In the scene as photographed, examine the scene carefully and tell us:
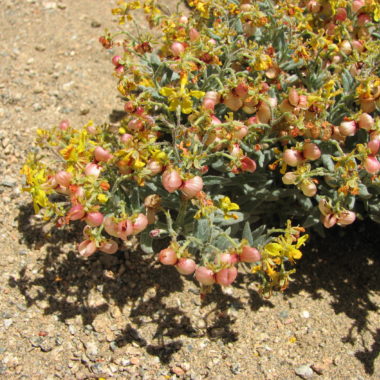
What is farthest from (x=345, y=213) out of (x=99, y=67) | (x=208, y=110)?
(x=99, y=67)

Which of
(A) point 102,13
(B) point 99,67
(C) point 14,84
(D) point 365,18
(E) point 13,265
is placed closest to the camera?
(E) point 13,265

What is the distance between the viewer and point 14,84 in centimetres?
468

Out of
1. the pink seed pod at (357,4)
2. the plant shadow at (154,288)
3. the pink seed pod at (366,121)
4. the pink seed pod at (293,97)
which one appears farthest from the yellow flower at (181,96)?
the pink seed pod at (357,4)

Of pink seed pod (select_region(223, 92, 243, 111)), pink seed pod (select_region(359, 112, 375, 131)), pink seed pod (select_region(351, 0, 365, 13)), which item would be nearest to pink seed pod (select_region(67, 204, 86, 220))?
pink seed pod (select_region(223, 92, 243, 111))

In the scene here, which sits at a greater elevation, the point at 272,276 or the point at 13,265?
the point at 272,276

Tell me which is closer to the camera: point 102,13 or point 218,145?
point 218,145

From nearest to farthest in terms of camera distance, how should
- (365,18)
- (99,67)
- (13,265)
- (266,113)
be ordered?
(266,113), (13,265), (365,18), (99,67)

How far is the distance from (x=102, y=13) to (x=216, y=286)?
3.77 meters

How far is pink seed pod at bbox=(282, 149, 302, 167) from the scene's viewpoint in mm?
2936

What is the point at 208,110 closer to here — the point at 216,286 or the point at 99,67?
the point at 216,286

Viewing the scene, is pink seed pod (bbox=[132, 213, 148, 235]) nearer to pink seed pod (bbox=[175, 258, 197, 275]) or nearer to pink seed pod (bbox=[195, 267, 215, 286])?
pink seed pod (bbox=[175, 258, 197, 275])

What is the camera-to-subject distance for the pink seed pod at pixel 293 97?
113 inches

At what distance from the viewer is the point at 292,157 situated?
116 inches

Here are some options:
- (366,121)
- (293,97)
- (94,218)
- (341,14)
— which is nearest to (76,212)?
(94,218)
